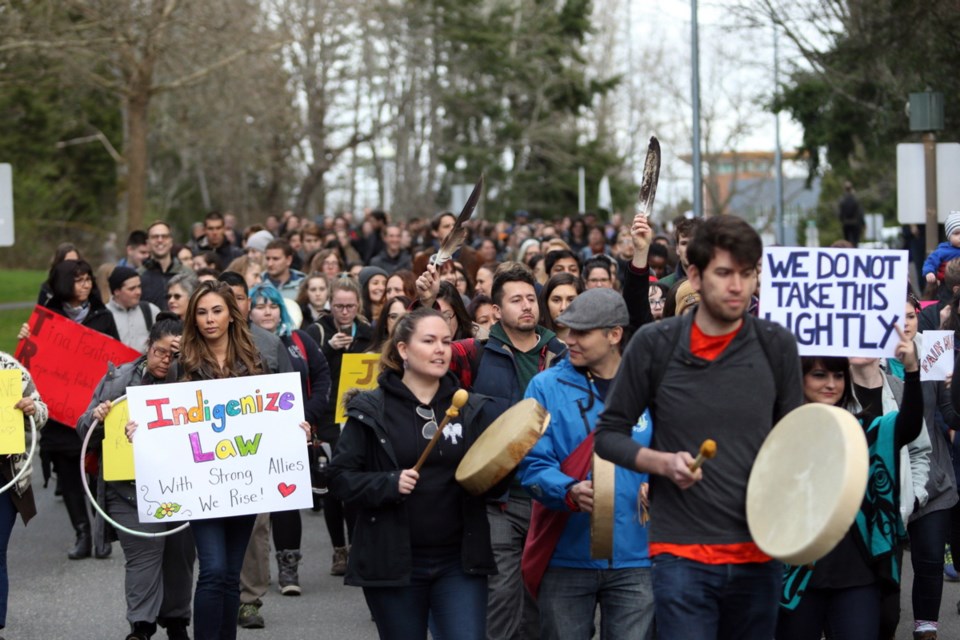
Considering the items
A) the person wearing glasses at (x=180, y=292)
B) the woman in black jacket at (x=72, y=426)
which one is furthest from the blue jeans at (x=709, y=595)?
the woman in black jacket at (x=72, y=426)

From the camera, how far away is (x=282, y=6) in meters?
37.2

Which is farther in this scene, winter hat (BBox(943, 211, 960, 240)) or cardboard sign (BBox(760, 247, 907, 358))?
winter hat (BBox(943, 211, 960, 240))

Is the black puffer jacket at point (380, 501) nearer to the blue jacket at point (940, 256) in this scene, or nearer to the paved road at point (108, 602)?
the paved road at point (108, 602)

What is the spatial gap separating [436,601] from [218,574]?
60.4 inches

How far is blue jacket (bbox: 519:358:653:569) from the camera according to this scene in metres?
5.89

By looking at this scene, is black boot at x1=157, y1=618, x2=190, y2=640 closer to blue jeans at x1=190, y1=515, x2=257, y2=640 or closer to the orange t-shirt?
blue jeans at x1=190, y1=515, x2=257, y2=640

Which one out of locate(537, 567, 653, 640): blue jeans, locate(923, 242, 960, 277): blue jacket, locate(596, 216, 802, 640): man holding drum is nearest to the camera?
locate(596, 216, 802, 640): man holding drum

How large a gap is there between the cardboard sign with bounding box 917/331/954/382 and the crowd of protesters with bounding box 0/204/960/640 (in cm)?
15

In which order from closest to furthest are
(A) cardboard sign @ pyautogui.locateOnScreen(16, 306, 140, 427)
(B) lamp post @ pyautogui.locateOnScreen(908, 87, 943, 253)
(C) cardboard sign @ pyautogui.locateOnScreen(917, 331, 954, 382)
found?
1. (C) cardboard sign @ pyautogui.locateOnScreen(917, 331, 954, 382)
2. (A) cardboard sign @ pyautogui.locateOnScreen(16, 306, 140, 427)
3. (B) lamp post @ pyautogui.locateOnScreen(908, 87, 943, 253)

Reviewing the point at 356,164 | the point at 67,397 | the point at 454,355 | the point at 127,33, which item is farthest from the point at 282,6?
the point at 454,355

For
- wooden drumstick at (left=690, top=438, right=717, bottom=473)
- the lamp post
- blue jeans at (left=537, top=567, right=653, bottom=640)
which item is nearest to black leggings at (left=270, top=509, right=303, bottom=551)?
blue jeans at (left=537, top=567, right=653, bottom=640)

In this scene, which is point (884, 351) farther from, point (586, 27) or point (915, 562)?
point (586, 27)

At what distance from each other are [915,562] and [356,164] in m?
45.6

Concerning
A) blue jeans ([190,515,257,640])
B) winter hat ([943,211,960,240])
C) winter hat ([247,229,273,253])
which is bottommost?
blue jeans ([190,515,257,640])
